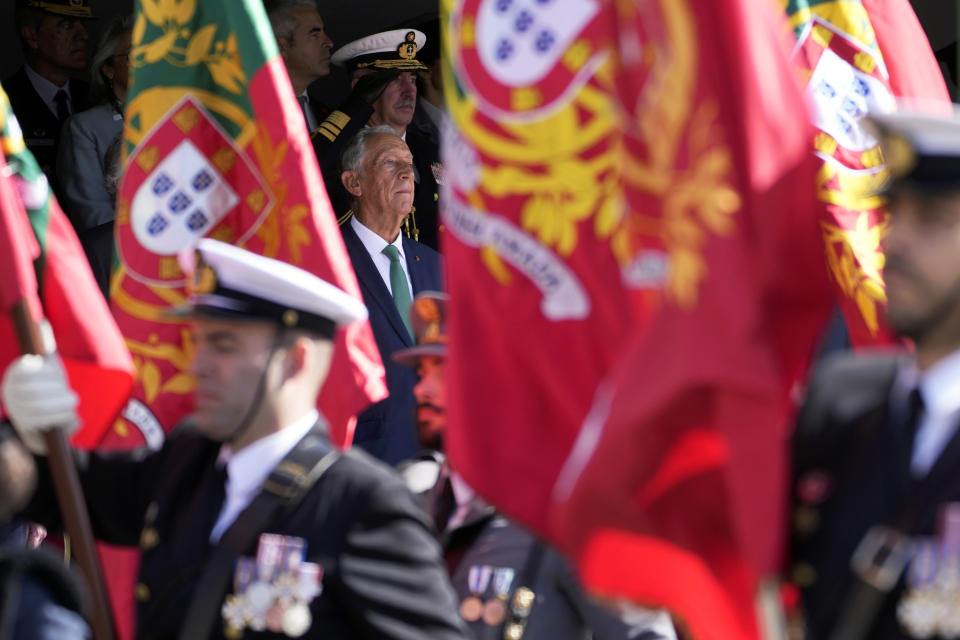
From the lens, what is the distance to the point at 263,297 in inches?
137

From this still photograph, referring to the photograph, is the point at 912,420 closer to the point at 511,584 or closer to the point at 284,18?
the point at 511,584

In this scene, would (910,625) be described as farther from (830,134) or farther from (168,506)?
(830,134)

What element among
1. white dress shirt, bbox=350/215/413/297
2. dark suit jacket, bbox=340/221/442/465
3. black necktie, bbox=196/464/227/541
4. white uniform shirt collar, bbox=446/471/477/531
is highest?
black necktie, bbox=196/464/227/541

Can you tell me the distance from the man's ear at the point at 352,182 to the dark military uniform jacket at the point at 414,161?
0.09 metres

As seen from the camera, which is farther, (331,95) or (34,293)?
(331,95)

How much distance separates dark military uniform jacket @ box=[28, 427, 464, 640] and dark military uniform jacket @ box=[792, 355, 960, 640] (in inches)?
35.1

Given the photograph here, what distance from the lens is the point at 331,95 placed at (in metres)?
9.32

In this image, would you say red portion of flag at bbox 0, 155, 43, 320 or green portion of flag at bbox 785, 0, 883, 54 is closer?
red portion of flag at bbox 0, 155, 43, 320

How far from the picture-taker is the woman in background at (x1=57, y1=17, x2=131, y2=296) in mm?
6715

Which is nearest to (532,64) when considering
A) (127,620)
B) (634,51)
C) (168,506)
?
(634,51)

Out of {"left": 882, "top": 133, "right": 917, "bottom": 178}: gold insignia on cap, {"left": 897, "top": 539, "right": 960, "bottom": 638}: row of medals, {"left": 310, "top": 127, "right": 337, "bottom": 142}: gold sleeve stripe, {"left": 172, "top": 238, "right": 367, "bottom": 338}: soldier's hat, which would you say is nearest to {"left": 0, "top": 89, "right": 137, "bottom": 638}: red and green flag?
{"left": 172, "top": 238, "right": 367, "bottom": 338}: soldier's hat

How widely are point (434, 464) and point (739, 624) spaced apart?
217cm

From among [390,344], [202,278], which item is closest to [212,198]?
[202,278]

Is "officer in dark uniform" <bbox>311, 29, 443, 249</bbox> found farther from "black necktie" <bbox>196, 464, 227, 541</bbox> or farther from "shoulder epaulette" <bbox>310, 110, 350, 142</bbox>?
"black necktie" <bbox>196, 464, 227, 541</bbox>
